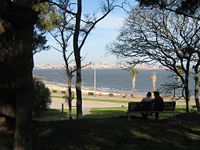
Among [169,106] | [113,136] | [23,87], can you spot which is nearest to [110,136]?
[113,136]

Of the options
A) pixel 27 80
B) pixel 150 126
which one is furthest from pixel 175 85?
pixel 27 80

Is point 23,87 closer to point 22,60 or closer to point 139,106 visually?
point 22,60

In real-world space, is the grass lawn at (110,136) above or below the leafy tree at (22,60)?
below

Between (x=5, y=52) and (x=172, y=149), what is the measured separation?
18.3 feet

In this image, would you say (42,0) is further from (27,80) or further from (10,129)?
(10,129)

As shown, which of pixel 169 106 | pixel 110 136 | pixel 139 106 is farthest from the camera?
pixel 169 106

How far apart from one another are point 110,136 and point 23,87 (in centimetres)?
414

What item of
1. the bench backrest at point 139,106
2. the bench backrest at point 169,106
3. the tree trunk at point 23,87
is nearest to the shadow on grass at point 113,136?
the bench backrest at point 139,106

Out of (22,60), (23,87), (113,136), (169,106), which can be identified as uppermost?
(22,60)

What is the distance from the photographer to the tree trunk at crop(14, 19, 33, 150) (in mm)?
8320

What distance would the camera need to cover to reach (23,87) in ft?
27.5

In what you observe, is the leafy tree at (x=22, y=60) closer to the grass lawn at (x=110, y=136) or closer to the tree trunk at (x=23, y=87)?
the tree trunk at (x=23, y=87)

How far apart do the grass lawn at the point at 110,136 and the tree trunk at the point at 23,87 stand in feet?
8.47

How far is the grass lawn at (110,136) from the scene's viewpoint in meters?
11.0
